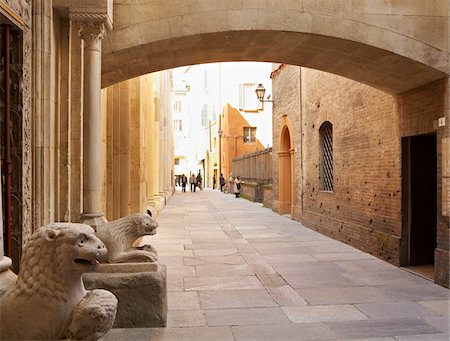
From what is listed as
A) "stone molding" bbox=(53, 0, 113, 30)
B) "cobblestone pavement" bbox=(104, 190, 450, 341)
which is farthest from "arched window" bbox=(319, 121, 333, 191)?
"stone molding" bbox=(53, 0, 113, 30)

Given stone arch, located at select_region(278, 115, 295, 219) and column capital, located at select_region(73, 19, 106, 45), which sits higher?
column capital, located at select_region(73, 19, 106, 45)

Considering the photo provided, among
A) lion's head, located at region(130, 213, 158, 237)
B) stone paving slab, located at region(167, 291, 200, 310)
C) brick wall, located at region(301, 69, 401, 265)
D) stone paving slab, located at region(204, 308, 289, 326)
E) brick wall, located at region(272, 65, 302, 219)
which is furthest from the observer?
brick wall, located at region(272, 65, 302, 219)

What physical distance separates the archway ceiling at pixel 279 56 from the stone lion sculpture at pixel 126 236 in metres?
2.63

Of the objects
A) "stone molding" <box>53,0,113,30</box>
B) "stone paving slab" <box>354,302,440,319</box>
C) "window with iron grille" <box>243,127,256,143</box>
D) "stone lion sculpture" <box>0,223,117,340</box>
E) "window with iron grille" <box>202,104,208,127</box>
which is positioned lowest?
"stone paving slab" <box>354,302,440,319</box>

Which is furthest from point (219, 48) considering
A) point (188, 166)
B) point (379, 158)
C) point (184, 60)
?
point (188, 166)

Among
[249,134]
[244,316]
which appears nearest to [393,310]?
[244,316]

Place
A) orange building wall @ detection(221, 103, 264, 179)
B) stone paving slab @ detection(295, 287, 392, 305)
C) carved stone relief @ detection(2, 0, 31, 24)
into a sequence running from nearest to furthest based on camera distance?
1. carved stone relief @ detection(2, 0, 31, 24)
2. stone paving slab @ detection(295, 287, 392, 305)
3. orange building wall @ detection(221, 103, 264, 179)

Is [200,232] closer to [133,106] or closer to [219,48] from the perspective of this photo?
[133,106]

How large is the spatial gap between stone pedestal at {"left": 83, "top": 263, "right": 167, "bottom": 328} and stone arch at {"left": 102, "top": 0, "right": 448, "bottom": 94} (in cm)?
308

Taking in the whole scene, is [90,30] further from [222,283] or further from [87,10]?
[222,283]

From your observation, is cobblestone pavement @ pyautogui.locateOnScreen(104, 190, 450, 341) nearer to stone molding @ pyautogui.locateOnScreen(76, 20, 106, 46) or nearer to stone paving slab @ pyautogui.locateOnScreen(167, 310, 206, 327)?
stone paving slab @ pyautogui.locateOnScreen(167, 310, 206, 327)

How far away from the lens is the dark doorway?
8.82 m

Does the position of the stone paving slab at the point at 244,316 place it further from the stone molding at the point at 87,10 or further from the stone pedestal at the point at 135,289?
the stone molding at the point at 87,10

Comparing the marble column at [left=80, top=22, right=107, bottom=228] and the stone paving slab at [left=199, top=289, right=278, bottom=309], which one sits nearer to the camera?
the marble column at [left=80, top=22, right=107, bottom=228]
